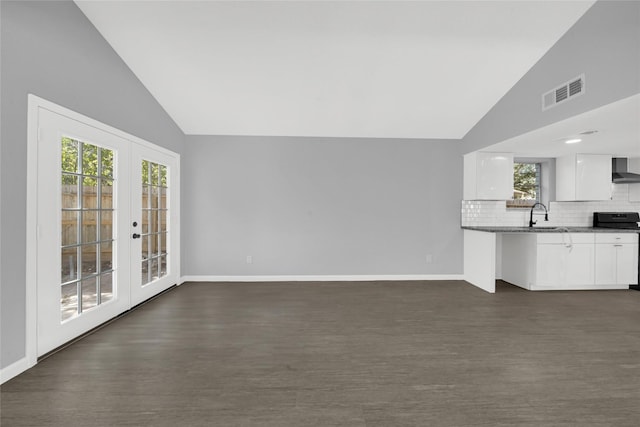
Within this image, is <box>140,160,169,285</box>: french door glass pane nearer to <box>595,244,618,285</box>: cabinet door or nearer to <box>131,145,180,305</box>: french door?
<box>131,145,180,305</box>: french door

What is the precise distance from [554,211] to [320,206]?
13.3 feet

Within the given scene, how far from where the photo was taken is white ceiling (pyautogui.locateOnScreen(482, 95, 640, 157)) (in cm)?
282

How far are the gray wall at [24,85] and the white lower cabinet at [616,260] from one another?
6.69m

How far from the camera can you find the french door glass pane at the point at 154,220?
3953mm

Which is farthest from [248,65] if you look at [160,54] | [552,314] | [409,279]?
[552,314]

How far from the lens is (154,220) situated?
419 cm

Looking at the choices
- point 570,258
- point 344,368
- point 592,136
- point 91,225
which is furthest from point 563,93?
point 91,225

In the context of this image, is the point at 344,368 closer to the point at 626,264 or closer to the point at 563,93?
the point at 563,93

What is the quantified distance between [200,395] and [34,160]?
2.14 meters

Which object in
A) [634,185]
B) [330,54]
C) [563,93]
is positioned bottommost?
[634,185]

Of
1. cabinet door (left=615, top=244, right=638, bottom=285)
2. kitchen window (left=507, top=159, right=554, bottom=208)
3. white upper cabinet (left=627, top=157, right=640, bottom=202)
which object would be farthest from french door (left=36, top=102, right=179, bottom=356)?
white upper cabinet (left=627, top=157, right=640, bottom=202)

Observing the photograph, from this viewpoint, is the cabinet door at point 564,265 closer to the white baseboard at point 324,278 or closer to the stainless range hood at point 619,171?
the white baseboard at point 324,278

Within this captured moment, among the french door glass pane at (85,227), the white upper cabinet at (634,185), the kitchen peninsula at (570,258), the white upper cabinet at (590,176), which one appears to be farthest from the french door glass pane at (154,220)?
the white upper cabinet at (634,185)

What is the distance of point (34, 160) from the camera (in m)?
2.31
